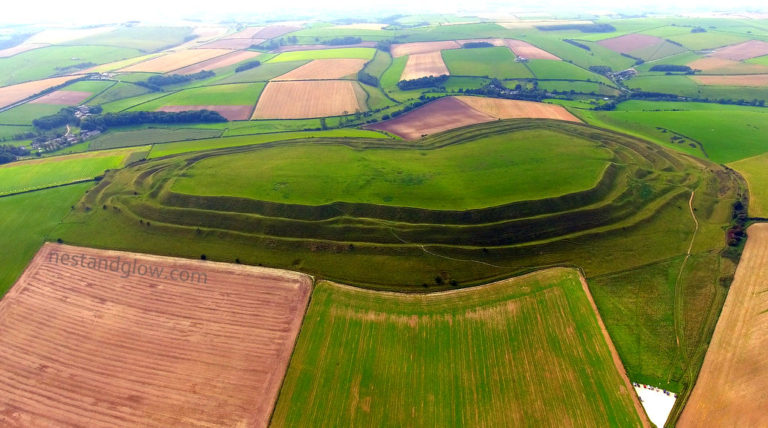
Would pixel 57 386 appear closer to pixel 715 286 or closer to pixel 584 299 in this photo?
pixel 584 299

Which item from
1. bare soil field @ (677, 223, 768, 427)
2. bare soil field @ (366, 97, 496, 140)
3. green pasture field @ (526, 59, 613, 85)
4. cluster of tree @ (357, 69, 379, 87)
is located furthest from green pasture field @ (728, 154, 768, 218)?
cluster of tree @ (357, 69, 379, 87)

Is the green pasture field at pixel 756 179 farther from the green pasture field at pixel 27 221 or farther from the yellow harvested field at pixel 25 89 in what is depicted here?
the yellow harvested field at pixel 25 89

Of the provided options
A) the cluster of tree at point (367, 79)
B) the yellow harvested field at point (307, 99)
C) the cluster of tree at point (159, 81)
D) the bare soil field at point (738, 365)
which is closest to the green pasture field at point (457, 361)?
the bare soil field at point (738, 365)

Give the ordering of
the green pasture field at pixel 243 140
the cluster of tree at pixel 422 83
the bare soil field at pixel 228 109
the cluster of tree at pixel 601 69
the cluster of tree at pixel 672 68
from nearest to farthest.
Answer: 1. the green pasture field at pixel 243 140
2. the bare soil field at pixel 228 109
3. the cluster of tree at pixel 422 83
4. the cluster of tree at pixel 672 68
5. the cluster of tree at pixel 601 69

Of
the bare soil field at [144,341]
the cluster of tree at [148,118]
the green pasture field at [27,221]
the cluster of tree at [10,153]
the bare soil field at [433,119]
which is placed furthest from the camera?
the cluster of tree at [148,118]

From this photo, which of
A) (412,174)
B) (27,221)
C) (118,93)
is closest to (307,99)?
(412,174)

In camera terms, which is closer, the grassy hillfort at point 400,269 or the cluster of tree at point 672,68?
the grassy hillfort at point 400,269

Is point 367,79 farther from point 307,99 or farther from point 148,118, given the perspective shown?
point 148,118

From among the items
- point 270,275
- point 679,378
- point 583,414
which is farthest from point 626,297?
point 270,275
